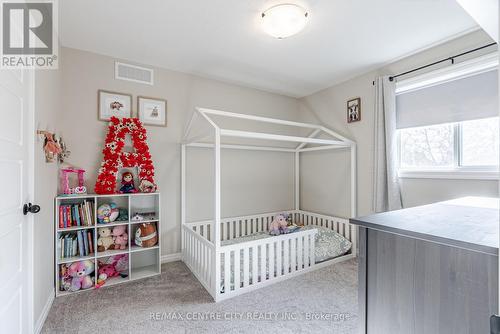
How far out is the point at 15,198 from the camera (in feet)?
4.11

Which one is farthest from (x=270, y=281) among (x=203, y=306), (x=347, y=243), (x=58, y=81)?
(x=58, y=81)

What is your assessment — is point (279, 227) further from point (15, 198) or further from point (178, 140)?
point (15, 198)

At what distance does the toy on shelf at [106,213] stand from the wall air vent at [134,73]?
1396 millimetres

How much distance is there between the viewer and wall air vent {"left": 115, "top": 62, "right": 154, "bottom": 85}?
2588 millimetres

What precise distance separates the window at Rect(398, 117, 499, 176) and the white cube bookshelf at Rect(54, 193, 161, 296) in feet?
9.15

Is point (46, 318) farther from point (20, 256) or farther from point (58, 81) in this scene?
point (58, 81)

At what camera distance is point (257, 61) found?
2.65 metres

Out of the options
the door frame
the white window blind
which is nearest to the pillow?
the white window blind

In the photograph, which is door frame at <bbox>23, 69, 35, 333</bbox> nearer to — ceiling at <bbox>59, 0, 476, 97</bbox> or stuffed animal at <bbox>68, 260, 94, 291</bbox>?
stuffed animal at <bbox>68, 260, 94, 291</bbox>

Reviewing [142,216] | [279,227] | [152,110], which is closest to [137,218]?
[142,216]

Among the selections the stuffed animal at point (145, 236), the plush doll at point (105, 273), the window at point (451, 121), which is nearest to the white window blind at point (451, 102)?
the window at point (451, 121)

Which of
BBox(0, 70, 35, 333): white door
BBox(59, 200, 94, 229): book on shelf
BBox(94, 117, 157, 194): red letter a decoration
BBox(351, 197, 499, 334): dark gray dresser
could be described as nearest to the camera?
BBox(351, 197, 499, 334): dark gray dresser

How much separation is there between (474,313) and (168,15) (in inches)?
94.5

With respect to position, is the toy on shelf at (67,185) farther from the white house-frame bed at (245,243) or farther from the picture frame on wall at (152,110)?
the white house-frame bed at (245,243)
